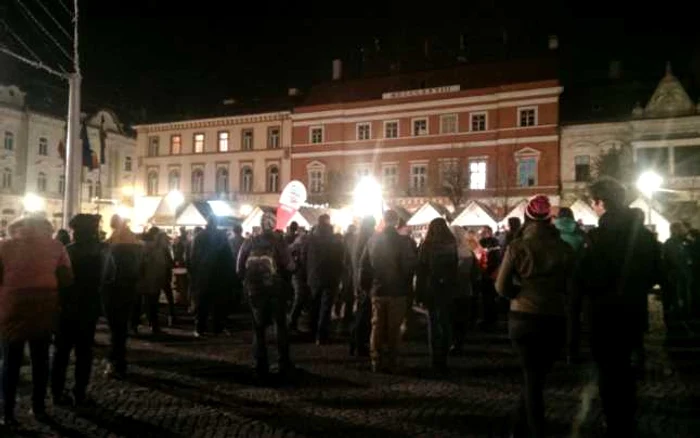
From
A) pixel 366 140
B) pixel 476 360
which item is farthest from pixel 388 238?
pixel 366 140

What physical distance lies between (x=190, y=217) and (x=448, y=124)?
2744 cm

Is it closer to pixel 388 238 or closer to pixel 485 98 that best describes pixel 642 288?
pixel 388 238

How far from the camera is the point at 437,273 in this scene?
873 centimetres

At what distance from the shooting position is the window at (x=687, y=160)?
131ft

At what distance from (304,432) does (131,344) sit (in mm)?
5695

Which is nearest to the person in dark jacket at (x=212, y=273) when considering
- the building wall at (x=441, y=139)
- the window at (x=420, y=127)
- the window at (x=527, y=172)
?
the building wall at (x=441, y=139)

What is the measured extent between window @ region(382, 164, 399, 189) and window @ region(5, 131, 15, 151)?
27430 mm

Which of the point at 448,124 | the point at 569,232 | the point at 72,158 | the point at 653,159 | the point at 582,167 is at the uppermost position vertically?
the point at 448,124

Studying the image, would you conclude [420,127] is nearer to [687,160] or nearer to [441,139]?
[441,139]

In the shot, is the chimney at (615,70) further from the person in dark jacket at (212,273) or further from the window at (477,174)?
the person in dark jacket at (212,273)

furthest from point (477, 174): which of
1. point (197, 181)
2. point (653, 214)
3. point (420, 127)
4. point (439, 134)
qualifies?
point (197, 181)

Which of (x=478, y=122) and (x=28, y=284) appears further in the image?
(x=478, y=122)

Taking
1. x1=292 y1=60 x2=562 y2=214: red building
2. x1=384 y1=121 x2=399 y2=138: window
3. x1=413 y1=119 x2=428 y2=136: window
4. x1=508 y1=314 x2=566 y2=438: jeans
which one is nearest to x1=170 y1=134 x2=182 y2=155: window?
x1=292 y1=60 x2=562 y2=214: red building

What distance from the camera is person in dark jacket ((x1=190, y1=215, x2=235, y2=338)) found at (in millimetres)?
11555
